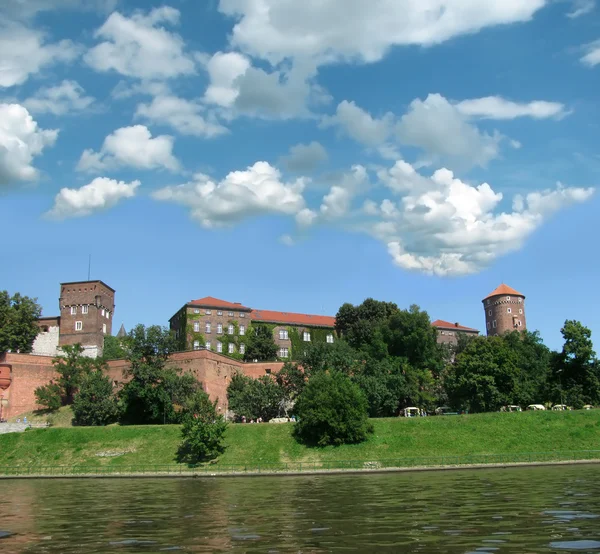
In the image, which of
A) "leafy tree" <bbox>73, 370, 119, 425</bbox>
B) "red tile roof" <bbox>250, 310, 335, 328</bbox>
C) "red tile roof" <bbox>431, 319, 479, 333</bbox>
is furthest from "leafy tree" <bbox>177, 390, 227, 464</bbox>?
"red tile roof" <bbox>431, 319, 479, 333</bbox>

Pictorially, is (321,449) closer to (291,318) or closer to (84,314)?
(84,314)

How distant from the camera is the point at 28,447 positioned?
46.2 m

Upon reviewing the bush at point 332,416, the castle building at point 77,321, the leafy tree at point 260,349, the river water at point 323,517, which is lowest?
the river water at point 323,517

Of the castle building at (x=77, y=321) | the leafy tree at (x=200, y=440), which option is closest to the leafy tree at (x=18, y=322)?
the castle building at (x=77, y=321)

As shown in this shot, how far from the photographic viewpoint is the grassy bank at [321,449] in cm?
4188

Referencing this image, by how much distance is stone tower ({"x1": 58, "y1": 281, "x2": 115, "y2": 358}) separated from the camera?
247ft

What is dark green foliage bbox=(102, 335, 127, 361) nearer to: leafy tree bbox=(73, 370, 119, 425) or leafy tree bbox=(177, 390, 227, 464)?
leafy tree bbox=(73, 370, 119, 425)

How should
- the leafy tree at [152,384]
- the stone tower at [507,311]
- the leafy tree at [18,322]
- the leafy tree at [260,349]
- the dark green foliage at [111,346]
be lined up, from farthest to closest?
the stone tower at [507,311] → the dark green foliage at [111,346] → the leafy tree at [260,349] → the leafy tree at [18,322] → the leafy tree at [152,384]

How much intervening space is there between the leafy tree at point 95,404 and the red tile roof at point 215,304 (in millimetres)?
29298

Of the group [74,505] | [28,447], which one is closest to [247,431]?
[28,447]

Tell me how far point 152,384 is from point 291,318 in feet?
130

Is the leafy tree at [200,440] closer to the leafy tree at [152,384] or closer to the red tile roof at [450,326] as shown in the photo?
the leafy tree at [152,384]

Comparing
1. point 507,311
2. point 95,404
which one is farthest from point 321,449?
point 507,311

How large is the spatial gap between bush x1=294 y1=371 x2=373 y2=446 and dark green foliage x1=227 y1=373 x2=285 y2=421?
7513 mm
